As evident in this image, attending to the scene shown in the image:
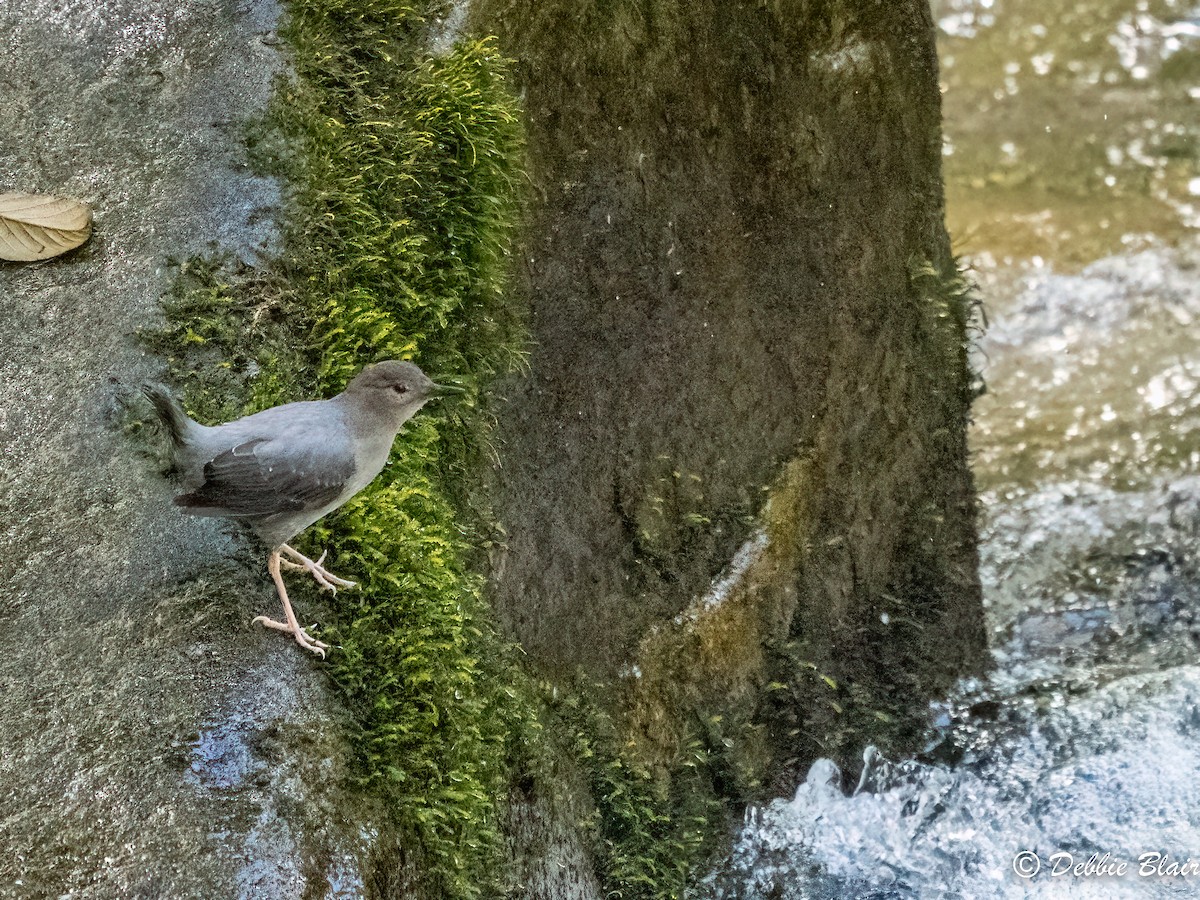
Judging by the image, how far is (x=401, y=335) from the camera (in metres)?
3.19

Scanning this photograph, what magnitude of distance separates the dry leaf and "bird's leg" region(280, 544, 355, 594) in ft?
3.80

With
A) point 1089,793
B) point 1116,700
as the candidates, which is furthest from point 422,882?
point 1116,700

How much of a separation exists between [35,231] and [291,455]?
1.20 meters

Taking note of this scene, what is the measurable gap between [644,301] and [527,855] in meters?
1.88

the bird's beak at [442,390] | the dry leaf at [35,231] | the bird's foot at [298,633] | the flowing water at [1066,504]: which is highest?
the dry leaf at [35,231]

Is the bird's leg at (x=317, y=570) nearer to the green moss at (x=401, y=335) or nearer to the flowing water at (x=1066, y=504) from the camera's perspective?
the green moss at (x=401, y=335)

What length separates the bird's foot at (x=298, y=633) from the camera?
8.48ft

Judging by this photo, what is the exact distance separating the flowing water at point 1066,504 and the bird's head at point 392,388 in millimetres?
2147

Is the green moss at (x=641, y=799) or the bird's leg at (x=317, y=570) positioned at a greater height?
the bird's leg at (x=317, y=570)

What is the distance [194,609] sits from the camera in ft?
8.59
